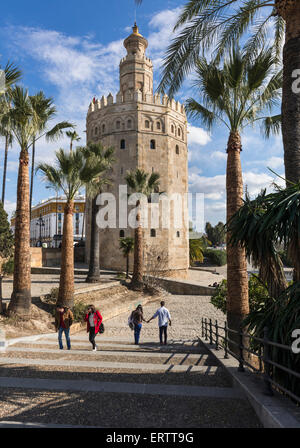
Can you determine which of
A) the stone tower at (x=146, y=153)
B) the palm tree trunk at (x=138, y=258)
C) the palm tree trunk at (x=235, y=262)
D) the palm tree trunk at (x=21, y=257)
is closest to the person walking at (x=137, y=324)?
the palm tree trunk at (x=235, y=262)

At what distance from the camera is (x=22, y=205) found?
10.7 m

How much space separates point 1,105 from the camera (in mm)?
10523

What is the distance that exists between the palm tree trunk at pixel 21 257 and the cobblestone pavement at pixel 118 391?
331 centimetres

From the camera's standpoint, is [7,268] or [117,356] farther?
[7,268]

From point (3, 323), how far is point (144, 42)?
116 feet

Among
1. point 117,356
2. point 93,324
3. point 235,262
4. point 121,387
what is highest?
point 235,262

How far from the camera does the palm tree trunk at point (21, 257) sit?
33.9 feet

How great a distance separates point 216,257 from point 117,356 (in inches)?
1692

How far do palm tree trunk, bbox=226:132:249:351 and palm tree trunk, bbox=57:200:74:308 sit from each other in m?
6.90

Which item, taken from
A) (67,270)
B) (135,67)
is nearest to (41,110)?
(67,270)

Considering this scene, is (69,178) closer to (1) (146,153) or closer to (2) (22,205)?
(2) (22,205)

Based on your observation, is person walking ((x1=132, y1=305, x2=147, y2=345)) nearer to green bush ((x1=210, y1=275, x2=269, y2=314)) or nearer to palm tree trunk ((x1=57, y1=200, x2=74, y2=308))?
green bush ((x1=210, y1=275, x2=269, y2=314))

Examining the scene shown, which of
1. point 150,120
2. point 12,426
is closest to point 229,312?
point 12,426

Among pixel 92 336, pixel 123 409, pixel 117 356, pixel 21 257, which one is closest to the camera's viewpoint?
pixel 123 409
